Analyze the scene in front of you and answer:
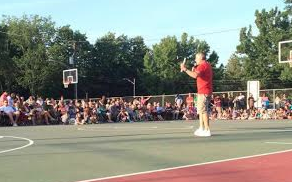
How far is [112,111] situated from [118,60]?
7912cm

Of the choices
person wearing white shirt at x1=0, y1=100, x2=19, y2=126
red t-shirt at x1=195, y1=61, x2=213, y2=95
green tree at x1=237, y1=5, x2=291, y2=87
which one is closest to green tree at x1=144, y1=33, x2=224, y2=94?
green tree at x1=237, y1=5, x2=291, y2=87

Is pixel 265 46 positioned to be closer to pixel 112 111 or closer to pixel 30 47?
pixel 30 47

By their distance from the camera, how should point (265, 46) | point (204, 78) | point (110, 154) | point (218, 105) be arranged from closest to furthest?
point (110, 154) < point (204, 78) < point (218, 105) < point (265, 46)

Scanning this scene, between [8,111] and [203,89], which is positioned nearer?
[203,89]

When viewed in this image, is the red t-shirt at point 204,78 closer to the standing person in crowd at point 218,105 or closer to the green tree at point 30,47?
the standing person in crowd at point 218,105

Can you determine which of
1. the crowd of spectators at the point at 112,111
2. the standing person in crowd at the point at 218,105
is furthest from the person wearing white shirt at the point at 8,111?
the standing person in crowd at the point at 218,105

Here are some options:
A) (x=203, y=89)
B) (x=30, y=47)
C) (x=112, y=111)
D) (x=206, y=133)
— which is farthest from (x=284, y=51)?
(x=30, y=47)

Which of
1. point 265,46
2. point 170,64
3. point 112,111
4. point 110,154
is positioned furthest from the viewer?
point 170,64

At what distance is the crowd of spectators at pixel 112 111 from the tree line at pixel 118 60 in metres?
43.6

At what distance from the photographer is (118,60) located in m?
108

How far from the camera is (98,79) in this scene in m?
103

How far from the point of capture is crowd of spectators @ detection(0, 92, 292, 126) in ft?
84.4

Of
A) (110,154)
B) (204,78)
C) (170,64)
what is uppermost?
(170,64)

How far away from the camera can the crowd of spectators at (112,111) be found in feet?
84.4
